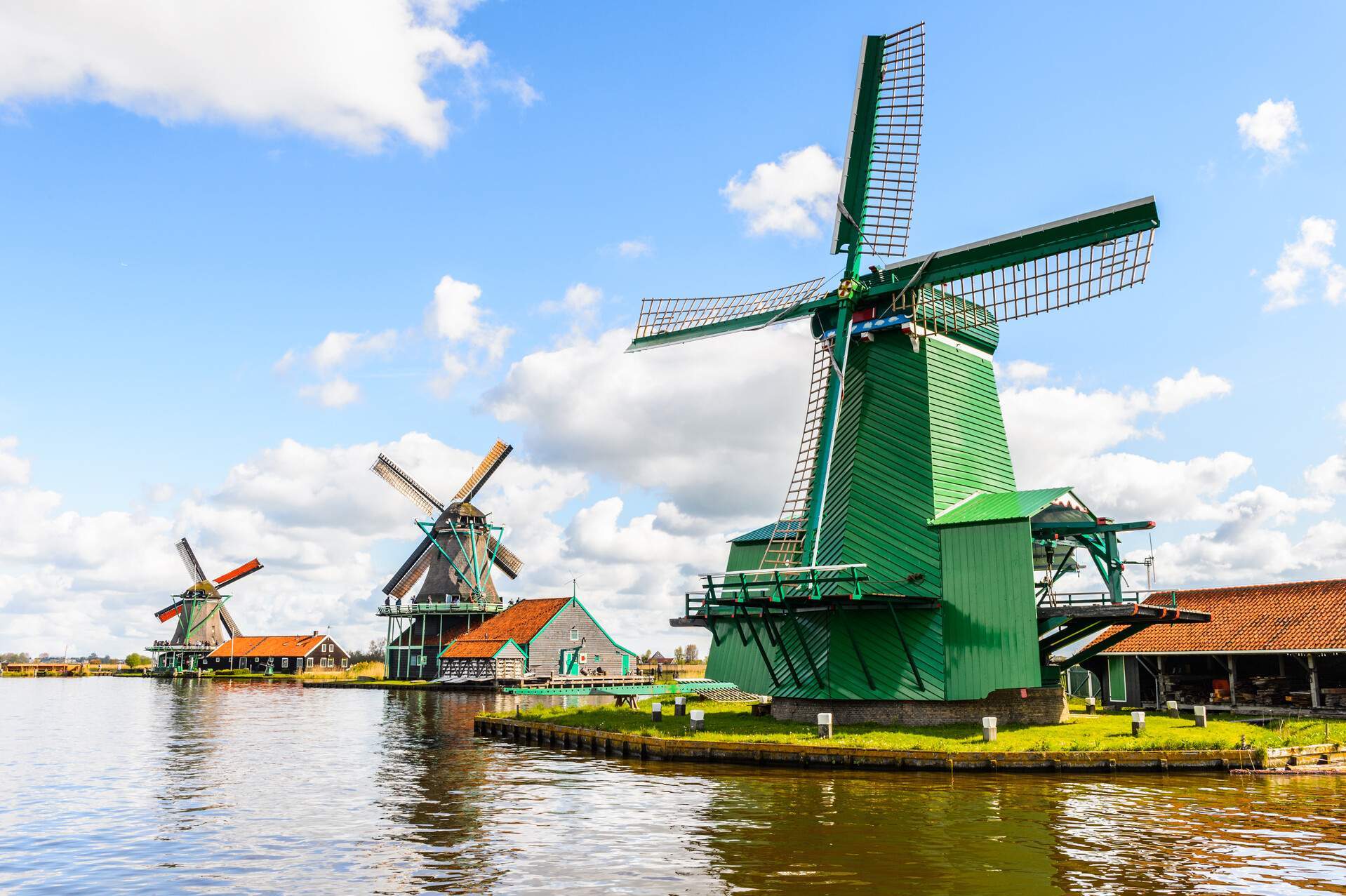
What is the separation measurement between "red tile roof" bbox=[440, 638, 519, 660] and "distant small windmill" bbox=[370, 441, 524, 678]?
3.75 m

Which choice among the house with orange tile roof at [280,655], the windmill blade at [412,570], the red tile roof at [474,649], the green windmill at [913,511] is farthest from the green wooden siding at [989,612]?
the house with orange tile roof at [280,655]

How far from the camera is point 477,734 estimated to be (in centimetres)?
3159

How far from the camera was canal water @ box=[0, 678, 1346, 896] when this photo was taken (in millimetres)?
12422

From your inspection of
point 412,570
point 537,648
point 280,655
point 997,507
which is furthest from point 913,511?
point 280,655

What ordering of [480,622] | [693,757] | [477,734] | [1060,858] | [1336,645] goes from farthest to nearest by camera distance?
1. [480,622]
2. [477,734]
3. [1336,645]
4. [693,757]
5. [1060,858]

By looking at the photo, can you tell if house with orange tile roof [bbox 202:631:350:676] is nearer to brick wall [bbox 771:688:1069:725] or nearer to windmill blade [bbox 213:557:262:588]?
windmill blade [bbox 213:557:262:588]

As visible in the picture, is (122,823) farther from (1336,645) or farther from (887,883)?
(1336,645)

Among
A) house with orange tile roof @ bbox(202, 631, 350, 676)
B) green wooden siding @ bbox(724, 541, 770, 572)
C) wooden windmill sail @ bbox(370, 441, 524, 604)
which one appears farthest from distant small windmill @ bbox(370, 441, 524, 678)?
green wooden siding @ bbox(724, 541, 770, 572)

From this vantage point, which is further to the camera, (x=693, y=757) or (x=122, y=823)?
(x=693, y=757)

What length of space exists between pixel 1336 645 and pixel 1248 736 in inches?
270

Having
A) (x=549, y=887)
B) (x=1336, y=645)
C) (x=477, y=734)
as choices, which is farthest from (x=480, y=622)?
(x=549, y=887)

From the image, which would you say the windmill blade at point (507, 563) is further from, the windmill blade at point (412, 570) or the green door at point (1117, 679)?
the green door at point (1117, 679)

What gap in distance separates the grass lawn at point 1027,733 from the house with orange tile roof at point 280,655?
60.2 m

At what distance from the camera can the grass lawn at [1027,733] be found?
21.3 metres
